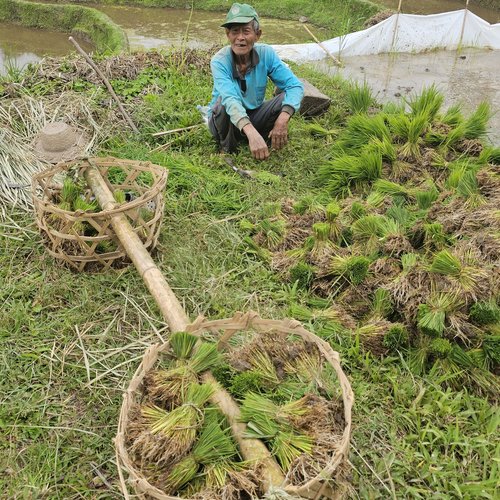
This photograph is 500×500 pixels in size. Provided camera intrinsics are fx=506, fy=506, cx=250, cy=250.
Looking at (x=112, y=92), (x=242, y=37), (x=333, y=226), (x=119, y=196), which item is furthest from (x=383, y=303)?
(x=112, y=92)

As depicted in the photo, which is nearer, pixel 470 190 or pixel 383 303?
pixel 383 303

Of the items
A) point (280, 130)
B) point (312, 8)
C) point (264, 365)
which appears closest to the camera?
point (264, 365)

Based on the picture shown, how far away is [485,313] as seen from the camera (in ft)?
6.70

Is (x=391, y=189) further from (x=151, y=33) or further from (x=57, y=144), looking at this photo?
(x=151, y=33)

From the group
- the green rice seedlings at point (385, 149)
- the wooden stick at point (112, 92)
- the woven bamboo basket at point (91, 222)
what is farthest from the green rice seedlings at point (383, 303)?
the wooden stick at point (112, 92)

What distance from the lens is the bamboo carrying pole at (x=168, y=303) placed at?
1392mm

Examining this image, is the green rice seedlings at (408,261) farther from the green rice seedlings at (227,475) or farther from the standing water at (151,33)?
the standing water at (151,33)

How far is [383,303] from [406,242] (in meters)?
0.37

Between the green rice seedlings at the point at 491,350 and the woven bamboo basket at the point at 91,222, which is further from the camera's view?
the woven bamboo basket at the point at 91,222

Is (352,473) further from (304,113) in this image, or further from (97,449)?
(304,113)

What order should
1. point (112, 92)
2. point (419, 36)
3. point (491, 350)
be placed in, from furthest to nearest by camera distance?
point (419, 36)
point (112, 92)
point (491, 350)

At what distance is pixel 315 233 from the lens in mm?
2572

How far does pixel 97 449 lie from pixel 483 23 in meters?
7.89

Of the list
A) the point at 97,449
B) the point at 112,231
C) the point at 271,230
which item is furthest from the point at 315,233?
the point at 97,449
